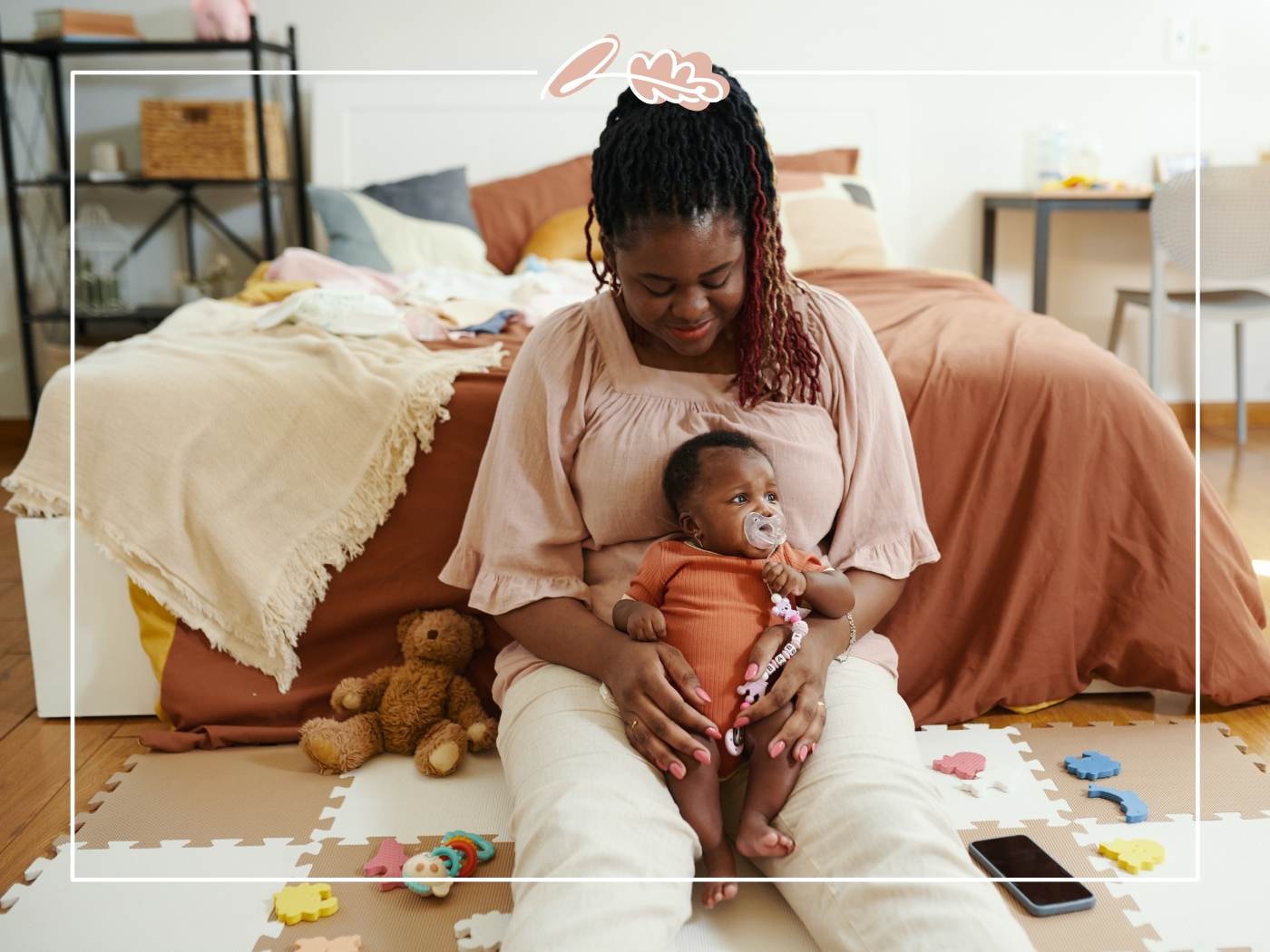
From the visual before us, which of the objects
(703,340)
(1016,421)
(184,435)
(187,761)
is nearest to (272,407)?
(184,435)

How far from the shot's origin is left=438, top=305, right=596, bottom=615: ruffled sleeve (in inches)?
55.1

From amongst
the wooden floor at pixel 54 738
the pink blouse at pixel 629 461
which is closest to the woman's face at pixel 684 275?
the pink blouse at pixel 629 461

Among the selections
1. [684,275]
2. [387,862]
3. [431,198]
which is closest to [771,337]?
[684,275]

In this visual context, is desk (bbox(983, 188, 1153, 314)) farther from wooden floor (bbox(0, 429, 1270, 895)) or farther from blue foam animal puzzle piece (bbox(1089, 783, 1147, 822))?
blue foam animal puzzle piece (bbox(1089, 783, 1147, 822))

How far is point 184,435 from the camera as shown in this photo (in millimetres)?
1749

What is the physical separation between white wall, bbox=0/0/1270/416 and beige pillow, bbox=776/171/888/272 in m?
0.52

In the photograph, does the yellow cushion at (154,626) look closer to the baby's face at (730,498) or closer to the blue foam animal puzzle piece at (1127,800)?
the baby's face at (730,498)

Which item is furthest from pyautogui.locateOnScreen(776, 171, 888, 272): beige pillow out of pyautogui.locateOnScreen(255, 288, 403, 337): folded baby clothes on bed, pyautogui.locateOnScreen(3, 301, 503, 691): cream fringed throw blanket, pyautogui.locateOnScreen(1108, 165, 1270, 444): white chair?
pyautogui.locateOnScreen(3, 301, 503, 691): cream fringed throw blanket

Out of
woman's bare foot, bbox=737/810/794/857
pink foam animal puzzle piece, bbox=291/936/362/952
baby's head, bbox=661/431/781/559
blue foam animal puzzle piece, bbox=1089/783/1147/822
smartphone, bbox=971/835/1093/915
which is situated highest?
baby's head, bbox=661/431/781/559

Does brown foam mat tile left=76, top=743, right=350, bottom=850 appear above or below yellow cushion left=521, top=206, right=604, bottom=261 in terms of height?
below

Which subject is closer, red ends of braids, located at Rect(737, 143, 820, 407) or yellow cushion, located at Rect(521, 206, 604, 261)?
red ends of braids, located at Rect(737, 143, 820, 407)

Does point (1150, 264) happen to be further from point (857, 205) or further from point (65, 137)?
point (65, 137)

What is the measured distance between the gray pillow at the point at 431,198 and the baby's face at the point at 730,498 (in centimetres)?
226

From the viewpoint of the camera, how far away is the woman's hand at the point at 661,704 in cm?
121
